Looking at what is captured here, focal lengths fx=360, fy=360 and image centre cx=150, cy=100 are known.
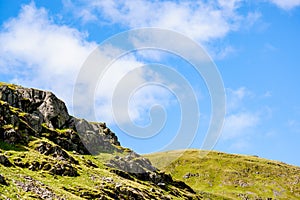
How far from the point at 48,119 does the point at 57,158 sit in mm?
32611

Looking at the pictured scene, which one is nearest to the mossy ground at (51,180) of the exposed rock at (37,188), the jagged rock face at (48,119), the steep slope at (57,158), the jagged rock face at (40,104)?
the steep slope at (57,158)

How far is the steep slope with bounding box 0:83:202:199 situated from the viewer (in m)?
59.2

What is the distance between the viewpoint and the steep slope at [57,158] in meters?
59.2

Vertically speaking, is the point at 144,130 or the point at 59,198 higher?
the point at 144,130

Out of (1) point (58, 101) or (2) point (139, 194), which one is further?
(1) point (58, 101)

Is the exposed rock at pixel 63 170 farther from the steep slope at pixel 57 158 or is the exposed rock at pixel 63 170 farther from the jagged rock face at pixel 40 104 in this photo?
the jagged rock face at pixel 40 104

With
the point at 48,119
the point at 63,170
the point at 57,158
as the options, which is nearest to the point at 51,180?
the point at 63,170

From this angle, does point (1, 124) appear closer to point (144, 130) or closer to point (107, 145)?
point (144, 130)

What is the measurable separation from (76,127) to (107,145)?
1559 centimetres

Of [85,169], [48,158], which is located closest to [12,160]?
[48,158]

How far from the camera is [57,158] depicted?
80250mm

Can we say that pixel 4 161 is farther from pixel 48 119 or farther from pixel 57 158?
pixel 48 119

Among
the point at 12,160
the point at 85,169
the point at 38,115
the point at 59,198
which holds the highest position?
the point at 38,115

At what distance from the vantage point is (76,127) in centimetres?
11962
